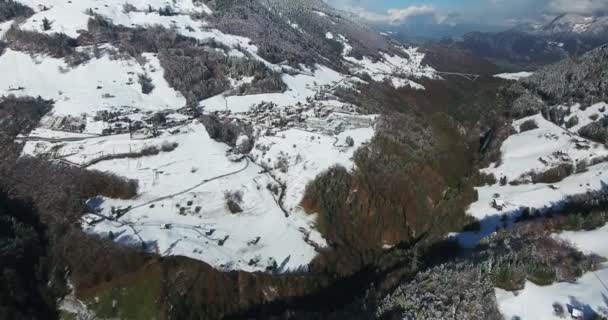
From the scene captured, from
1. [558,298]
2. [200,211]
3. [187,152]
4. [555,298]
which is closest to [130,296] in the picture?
[200,211]

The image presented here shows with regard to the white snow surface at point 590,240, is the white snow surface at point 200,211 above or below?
below

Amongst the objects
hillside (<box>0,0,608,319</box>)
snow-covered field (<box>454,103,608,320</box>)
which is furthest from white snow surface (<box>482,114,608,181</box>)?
hillside (<box>0,0,608,319</box>)

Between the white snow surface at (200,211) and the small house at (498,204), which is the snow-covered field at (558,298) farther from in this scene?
the white snow surface at (200,211)

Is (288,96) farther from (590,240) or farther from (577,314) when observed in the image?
(577,314)

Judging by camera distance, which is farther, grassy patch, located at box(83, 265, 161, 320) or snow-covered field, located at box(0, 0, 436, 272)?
snow-covered field, located at box(0, 0, 436, 272)

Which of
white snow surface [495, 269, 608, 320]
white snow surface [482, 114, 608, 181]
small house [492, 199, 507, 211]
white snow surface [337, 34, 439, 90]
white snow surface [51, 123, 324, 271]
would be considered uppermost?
white snow surface [495, 269, 608, 320]

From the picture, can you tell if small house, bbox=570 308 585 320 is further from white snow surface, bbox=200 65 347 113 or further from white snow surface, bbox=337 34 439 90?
white snow surface, bbox=337 34 439 90

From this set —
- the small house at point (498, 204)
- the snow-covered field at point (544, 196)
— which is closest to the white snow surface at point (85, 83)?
the small house at point (498, 204)

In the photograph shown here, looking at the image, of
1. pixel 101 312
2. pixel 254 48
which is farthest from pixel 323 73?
pixel 101 312

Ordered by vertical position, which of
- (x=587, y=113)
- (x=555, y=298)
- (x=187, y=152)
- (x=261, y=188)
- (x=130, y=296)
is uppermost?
(x=587, y=113)

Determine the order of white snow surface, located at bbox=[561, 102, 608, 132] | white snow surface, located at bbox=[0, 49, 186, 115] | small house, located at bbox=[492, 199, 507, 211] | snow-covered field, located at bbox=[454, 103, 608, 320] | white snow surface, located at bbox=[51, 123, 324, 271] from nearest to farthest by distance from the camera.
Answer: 1. snow-covered field, located at bbox=[454, 103, 608, 320]
2. white snow surface, located at bbox=[51, 123, 324, 271]
3. small house, located at bbox=[492, 199, 507, 211]
4. white snow surface, located at bbox=[561, 102, 608, 132]
5. white snow surface, located at bbox=[0, 49, 186, 115]

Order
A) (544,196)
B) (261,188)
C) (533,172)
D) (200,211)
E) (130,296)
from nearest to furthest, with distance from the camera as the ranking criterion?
1. (130,296)
2. (200,211)
3. (544,196)
4. (261,188)
5. (533,172)

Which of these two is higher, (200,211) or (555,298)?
(555,298)
